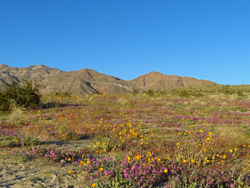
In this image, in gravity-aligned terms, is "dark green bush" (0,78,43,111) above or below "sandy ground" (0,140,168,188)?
above

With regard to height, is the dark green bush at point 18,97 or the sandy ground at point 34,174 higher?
the dark green bush at point 18,97

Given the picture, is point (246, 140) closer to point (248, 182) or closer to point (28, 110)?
point (248, 182)

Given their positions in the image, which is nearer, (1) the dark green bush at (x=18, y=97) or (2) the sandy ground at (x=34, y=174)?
(2) the sandy ground at (x=34, y=174)

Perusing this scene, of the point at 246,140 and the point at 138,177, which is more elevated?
the point at 246,140

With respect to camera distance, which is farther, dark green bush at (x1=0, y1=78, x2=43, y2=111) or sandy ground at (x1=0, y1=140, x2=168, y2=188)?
dark green bush at (x1=0, y1=78, x2=43, y2=111)

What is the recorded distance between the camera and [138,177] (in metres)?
3.80

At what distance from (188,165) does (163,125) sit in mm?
4833

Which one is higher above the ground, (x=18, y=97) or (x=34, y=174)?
(x=18, y=97)

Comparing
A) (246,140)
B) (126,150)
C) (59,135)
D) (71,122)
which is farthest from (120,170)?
(71,122)

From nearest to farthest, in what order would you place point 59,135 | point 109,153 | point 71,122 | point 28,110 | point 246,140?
point 109,153 < point 246,140 < point 59,135 < point 71,122 < point 28,110

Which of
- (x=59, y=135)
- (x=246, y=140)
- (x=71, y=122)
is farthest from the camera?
(x=71, y=122)

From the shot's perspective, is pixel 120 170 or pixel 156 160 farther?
pixel 156 160

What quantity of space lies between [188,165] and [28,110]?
1187cm

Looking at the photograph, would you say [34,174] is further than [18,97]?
No
